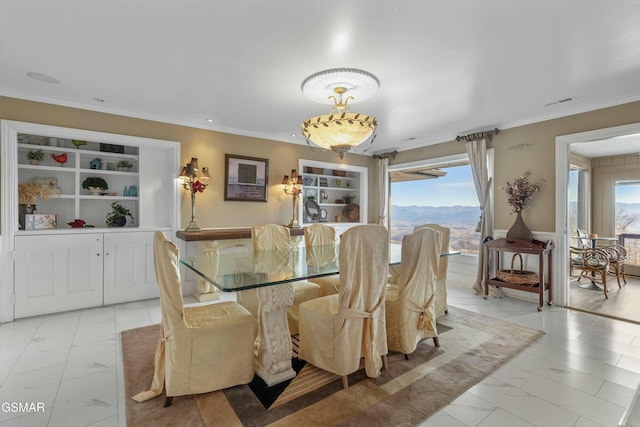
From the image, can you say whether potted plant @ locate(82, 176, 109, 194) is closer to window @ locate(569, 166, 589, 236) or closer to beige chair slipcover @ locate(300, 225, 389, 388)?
beige chair slipcover @ locate(300, 225, 389, 388)

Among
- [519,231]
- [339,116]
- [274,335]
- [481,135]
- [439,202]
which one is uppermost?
[481,135]

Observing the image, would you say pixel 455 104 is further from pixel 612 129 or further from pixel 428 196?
pixel 428 196

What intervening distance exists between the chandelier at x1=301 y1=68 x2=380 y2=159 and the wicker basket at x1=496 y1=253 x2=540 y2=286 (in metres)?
2.90

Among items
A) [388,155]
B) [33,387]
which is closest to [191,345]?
[33,387]

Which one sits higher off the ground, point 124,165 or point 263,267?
point 124,165

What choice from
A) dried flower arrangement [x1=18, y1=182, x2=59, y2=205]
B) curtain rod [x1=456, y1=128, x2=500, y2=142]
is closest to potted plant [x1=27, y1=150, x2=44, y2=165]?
dried flower arrangement [x1=18, y1=182, x2=59, y2=205]

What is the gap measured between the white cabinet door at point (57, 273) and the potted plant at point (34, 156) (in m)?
1.00

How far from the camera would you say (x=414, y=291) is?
246 centimetres

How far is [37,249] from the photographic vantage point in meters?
3.39

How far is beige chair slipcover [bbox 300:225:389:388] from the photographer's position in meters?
2.03

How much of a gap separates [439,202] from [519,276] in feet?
6.98

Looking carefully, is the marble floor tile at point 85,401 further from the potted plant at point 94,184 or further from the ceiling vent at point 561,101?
the ceiling vent at point 561,101

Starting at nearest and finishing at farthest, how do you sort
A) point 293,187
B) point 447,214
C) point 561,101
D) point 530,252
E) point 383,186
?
1. point 561,101
2. point 530,252
3. point 293,187
4. point 447,214
5. point 383,186

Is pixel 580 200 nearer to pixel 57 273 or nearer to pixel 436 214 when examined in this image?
pixel 436 214
